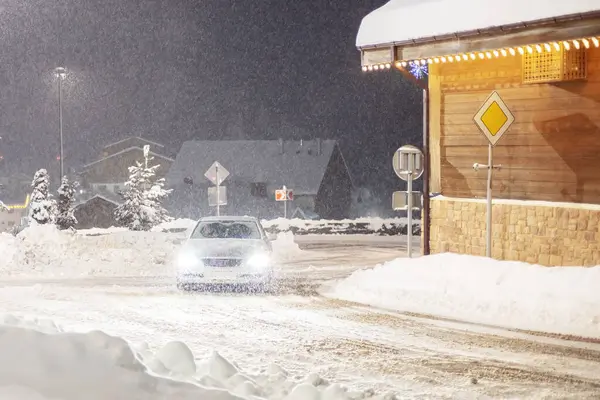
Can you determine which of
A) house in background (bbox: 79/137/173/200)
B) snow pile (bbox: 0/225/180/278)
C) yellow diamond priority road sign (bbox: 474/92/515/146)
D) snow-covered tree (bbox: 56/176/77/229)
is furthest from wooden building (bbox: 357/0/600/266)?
house in background (bbox: 79/137/173/200)

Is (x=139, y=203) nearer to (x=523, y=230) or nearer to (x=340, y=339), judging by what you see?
(x=523, y=230)

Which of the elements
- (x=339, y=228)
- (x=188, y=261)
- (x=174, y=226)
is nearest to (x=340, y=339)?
(x=188, y=261)

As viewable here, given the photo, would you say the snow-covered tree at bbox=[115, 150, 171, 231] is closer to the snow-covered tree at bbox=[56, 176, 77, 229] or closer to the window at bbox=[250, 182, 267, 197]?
the snow-covered tree at bbox=[56, 176, 77, 229]

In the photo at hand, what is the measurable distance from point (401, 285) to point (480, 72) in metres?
4.78

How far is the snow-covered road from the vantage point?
7.79 metres

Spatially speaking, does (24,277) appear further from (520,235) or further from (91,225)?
(91,225)

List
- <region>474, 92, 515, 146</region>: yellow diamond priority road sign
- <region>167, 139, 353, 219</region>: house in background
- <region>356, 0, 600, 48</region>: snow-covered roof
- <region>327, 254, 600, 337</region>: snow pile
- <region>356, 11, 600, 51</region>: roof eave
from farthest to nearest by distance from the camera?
<region>167, 139, 353, 219</region>: house in background < <region>474, 92, 515, 146</region>: yellow diamond priority road sign < <region>356, 0, 600, 48</region>: snow-covered roof < <region>356, 11, 600, 51</region>: roof eave < <region>327, 254, 600, 337</region>: snow pile

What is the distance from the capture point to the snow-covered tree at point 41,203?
5572 centimetres

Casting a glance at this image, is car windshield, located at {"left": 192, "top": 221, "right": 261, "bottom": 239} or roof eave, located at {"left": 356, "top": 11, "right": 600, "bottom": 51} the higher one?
roof eave, located at {"left": 356, "top": 11, "right": 600, "bottom": 51}

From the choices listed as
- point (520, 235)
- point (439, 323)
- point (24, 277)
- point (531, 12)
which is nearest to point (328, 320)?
point (439, 323)

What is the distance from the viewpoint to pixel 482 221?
16391 mm

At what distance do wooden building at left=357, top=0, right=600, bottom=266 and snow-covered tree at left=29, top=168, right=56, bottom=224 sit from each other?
140ft

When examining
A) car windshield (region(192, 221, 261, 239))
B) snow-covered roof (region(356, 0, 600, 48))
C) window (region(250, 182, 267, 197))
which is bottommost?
car windshield (region(192, 221, 261, 239))

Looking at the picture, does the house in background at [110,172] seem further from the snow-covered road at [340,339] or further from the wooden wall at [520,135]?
the snow-covered road at [340,339]
